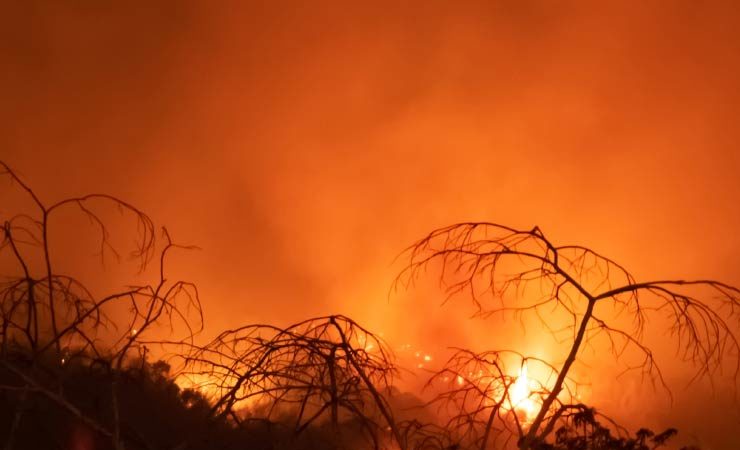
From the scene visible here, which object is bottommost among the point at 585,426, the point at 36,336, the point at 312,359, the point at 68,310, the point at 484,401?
the point at 585,426

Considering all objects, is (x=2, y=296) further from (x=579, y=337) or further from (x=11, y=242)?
(x=579, y=337)

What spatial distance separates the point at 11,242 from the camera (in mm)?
3721

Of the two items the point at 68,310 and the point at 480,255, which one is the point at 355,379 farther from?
the point at 68,310

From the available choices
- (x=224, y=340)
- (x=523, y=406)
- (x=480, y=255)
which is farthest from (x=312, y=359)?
(x=523, y=406)

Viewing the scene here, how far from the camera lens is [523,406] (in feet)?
17.9

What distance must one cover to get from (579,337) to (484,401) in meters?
1.56

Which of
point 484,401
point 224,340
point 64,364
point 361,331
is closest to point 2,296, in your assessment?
point 64,364

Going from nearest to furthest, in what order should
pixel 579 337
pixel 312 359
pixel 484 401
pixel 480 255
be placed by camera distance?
pixel 579 337 < pixel 480 255 < pixel 312 359 < pixel 484 401

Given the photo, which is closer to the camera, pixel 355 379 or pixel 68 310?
pixel 355 379

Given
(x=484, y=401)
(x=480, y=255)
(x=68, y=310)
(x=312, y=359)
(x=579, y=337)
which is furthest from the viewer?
(x=484, y=401)

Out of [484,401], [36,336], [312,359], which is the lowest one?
[484,401]

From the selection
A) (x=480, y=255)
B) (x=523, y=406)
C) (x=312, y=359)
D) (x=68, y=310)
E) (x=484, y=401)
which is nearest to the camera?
(x=480, y=255)

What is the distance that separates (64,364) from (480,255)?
3.20 m

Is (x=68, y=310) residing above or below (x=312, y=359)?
above
